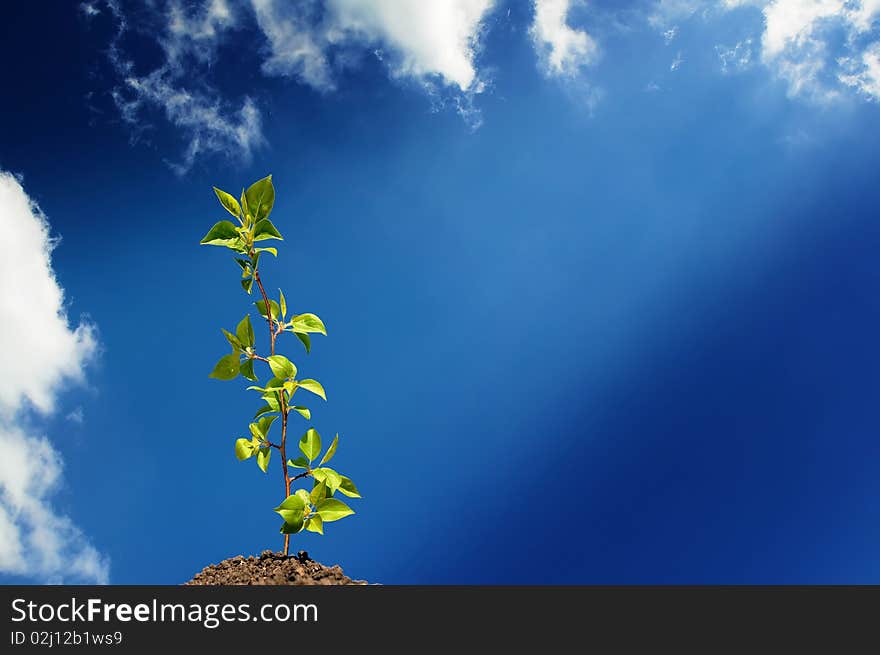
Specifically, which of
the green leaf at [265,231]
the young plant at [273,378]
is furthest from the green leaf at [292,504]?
the green leaf at [265,231]

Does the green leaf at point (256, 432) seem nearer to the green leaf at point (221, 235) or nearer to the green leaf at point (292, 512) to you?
the green leaf at point (292, 512)

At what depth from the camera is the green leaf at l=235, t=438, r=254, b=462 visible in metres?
1.52

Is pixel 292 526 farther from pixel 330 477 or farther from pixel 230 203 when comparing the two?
pixel 230 203

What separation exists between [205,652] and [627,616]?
790 mm

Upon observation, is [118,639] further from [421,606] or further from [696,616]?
[696,616]

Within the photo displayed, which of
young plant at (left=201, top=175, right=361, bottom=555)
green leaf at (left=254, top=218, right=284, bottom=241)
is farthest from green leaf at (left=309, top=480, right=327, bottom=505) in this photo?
green leaf at (left=254, top=218, right=284, bottom=241)

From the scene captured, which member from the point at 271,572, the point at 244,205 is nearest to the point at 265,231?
the point at 244,205

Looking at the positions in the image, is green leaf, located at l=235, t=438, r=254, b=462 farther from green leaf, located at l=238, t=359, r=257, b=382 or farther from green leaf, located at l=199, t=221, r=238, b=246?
green leaf, located at l=199, t=221, r=238, b=246

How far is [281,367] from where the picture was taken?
1.51 meters

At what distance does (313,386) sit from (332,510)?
0.33m

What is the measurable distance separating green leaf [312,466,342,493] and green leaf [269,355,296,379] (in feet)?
0.89

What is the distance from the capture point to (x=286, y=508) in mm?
1436

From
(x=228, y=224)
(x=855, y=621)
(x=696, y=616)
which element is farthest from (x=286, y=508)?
(x=855, y=621)

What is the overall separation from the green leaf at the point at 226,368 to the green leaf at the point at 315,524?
43 centimetres
